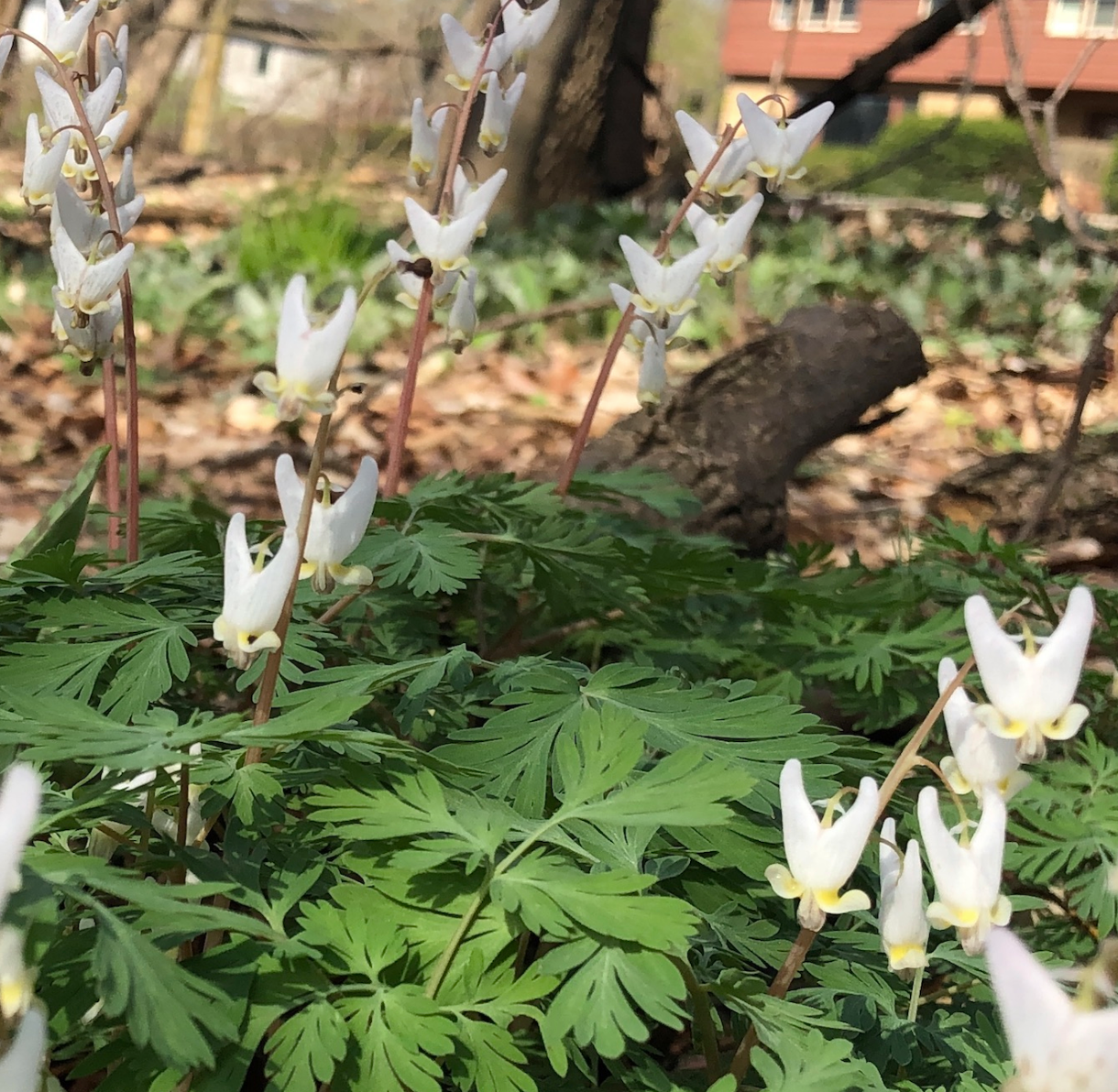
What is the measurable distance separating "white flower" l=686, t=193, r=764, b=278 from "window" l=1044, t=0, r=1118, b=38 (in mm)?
32910

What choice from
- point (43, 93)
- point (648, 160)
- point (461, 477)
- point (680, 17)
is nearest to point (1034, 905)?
point (461, 477)

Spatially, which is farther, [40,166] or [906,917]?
[40,166]

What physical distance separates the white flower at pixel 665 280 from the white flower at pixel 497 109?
29cm

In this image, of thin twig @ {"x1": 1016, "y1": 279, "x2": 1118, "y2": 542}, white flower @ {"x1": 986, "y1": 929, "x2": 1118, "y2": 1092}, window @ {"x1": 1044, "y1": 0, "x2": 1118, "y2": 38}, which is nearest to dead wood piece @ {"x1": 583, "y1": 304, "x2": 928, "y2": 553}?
thin twig @ {"x1": 1016, "y1": 279, "x2": 1118, "y2": 542}

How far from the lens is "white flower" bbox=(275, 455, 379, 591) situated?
1.02 meters

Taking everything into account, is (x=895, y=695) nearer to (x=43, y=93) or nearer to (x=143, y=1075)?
(x=143, y=1075)

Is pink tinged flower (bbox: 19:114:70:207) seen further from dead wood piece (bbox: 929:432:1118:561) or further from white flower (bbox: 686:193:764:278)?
dead wood piece (bbox: 929:432:1118:561)

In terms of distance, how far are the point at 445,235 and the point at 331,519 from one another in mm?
520

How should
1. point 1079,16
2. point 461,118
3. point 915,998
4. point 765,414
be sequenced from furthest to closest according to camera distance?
point 1079,16
point 765,414
point 461,118
point 915,998

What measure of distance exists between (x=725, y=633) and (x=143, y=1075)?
48.7 inches

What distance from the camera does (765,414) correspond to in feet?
9.14

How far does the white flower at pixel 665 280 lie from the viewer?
159 cm

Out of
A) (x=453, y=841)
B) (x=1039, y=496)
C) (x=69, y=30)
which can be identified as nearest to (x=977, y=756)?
(x=453, y=841)

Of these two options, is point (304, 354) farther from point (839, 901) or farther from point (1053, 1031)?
point (1053, 1031)
